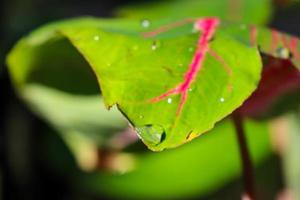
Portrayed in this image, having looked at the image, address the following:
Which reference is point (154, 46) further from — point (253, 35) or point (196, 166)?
point (196, 166)

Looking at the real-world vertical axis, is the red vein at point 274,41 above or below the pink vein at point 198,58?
below

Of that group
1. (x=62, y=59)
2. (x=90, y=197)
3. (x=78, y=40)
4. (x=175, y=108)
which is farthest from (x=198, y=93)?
(x=90, y=197)

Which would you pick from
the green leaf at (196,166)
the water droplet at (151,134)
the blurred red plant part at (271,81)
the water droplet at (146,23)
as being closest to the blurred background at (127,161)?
the green leaf at (196,166)

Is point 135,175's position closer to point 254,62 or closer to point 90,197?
point 90,197

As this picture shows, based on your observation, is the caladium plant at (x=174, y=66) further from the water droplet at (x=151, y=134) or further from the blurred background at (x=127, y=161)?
the blurred background at (x=127, y=161)

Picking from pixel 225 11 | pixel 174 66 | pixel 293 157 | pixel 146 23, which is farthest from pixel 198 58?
pixel 293 157

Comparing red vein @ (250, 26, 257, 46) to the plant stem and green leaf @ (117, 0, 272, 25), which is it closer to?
the plant stem
